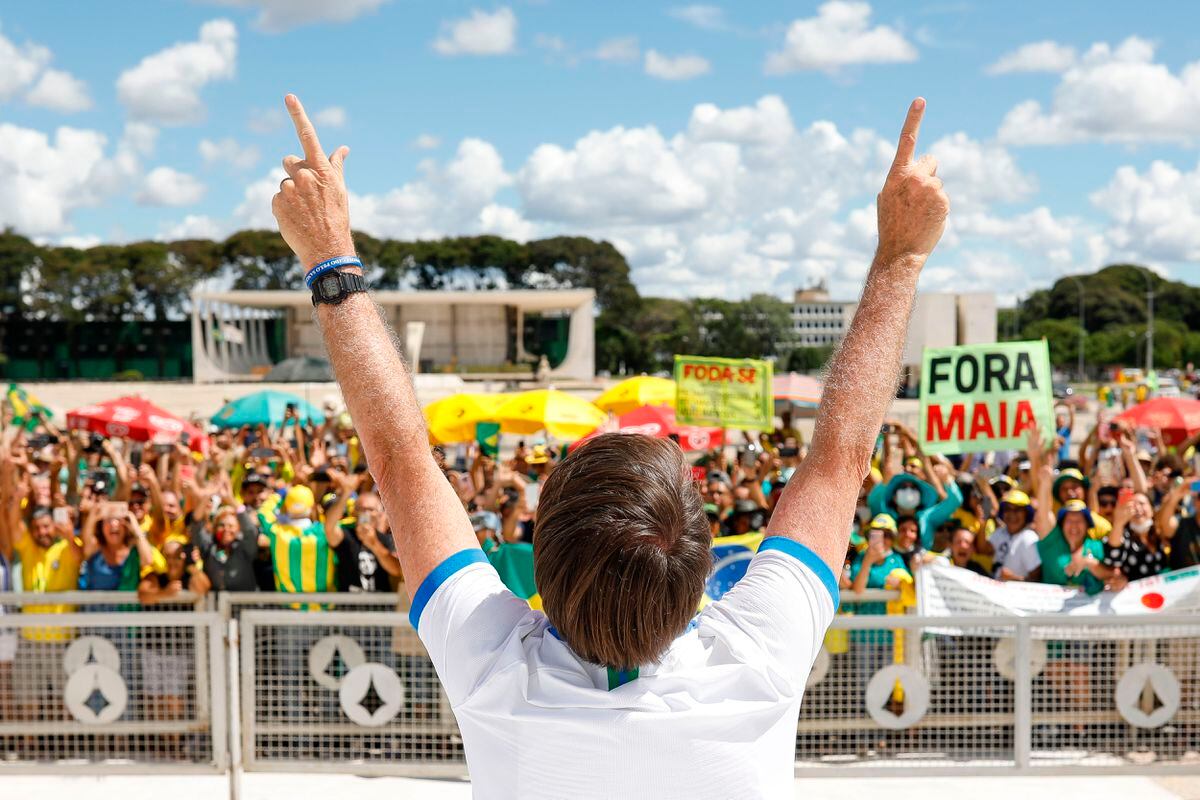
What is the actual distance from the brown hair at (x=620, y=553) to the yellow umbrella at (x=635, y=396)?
1404 centimetres

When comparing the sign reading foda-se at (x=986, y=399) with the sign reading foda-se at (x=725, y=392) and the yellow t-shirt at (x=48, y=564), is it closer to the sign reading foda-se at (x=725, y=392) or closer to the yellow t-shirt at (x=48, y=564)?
the sign reading foda-se at (x=725, y=392)

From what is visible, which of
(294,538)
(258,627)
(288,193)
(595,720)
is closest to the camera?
(595,720)

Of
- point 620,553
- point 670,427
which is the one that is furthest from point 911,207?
point 670,427

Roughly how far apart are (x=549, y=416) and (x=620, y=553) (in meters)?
11.5

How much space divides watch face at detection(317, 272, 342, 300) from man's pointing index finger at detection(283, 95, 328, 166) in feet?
0.60

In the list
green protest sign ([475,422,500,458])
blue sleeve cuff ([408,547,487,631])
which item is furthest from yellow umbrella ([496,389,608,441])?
blue sleeve cuff ([408,547,487,631])

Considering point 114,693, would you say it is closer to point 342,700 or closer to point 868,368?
point 342,700

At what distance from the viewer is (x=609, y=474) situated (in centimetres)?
134

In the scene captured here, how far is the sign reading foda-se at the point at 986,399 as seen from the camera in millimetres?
8430

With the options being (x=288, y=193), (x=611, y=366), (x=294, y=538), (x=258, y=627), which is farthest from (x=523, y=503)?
(x=611, y=366)

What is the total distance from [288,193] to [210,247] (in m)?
99.8

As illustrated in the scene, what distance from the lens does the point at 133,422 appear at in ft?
41.3

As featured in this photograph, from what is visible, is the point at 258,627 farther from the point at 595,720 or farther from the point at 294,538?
the point at 595,720

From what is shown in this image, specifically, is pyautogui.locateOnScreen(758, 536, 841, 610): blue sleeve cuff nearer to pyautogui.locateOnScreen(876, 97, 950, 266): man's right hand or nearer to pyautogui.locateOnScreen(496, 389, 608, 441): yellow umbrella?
pyautogui.locateOnScreen(876, 97, 950, 266): man's right hand
